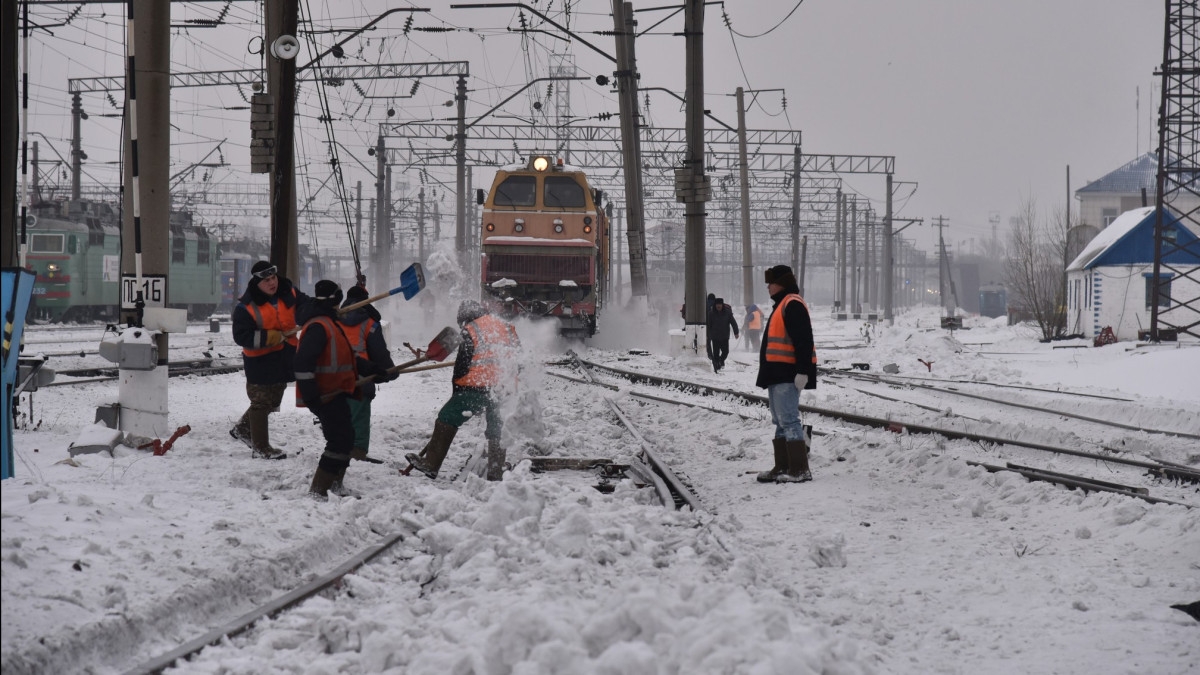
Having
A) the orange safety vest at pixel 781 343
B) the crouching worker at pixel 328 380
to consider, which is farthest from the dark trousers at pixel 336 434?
the orange safety vest at pixel 781 343

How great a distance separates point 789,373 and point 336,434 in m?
3.64

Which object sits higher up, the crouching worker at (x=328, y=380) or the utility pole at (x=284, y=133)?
the utility pole at (x=284, y=133)

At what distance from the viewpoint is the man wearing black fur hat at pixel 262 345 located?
8.77 meters

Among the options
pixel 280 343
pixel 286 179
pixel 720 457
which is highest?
pixel 286 179

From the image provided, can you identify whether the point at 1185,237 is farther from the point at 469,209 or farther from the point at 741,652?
the point at 741,652

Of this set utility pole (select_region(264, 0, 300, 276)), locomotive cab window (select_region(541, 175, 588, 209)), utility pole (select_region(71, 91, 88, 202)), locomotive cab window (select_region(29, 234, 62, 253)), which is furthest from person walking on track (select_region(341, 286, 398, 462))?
utility pole (select_region(71, 91, 88, 202))

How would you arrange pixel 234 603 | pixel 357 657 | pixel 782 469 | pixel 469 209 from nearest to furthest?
pixel 357 657 < pixel 234 603 < pixel 782 469 < pixel 469 209

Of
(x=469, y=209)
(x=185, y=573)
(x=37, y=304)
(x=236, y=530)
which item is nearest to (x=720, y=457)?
(x=236, y=530)

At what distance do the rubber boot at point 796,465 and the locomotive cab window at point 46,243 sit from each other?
31301 millimetres

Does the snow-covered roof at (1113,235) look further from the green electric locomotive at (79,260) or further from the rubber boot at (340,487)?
the rubber boot at (340,487)

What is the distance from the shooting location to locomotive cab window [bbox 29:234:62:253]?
33.7 meters

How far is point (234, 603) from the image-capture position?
197 inches

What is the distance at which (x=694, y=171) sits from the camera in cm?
2059

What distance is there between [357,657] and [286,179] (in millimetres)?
8745
